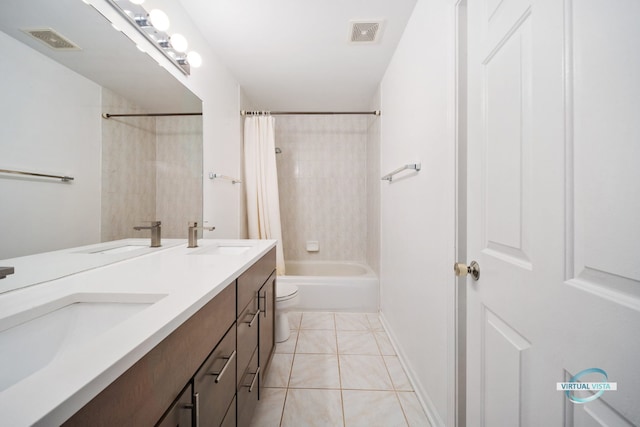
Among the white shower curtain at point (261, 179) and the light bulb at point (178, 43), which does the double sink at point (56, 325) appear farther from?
the white shower curtain at point (261, 179)

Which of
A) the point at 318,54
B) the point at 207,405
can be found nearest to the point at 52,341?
the point at 207,405

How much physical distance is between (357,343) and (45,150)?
2026 mm

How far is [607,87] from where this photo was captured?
405 millimetres

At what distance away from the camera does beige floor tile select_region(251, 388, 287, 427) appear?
1208mm

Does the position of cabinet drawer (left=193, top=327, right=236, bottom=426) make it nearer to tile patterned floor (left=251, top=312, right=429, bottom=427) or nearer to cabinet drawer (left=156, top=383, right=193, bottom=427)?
cabinet drawer (left=156, top=383, right=193, bottom=427)

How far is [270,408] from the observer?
1.29 m

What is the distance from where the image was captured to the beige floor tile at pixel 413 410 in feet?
4.00

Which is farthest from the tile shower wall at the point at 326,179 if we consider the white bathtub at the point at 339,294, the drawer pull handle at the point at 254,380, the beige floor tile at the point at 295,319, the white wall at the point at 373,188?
the drawer pull handle at the point at 254,380

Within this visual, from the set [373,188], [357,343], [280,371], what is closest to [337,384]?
[280,371]

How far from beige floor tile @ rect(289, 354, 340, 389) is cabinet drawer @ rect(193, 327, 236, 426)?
772mm

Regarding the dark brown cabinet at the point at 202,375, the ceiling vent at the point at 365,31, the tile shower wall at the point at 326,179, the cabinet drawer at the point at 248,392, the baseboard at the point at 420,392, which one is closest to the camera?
the dark brown cabinet at the point at 202,375

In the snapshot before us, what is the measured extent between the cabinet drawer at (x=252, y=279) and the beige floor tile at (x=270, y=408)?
599 mm

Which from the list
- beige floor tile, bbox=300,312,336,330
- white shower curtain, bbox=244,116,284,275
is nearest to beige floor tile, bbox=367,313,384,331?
beige floor tile, bbox=300,312,336,330

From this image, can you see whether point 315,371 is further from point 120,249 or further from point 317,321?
point 120,249
